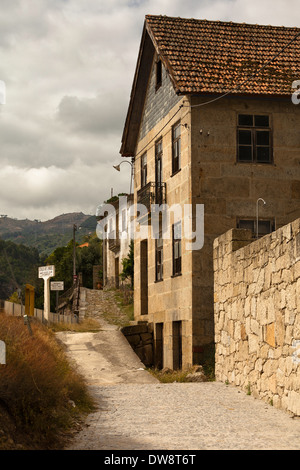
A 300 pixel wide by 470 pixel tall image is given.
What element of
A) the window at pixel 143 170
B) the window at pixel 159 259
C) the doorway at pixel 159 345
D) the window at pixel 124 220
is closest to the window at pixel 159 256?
A: the window at pixel 159 259

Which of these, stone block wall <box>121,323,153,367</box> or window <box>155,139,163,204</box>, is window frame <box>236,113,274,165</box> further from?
stone block wall <box>121,323,153,367</box>

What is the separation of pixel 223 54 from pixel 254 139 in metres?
2.97

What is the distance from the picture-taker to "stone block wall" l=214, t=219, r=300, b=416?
10.5 metres

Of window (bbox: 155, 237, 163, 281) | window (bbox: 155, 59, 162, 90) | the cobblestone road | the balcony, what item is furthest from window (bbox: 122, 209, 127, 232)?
the cobblestone road

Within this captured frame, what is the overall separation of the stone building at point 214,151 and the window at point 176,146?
0.10 feet

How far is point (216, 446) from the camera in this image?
7773mm

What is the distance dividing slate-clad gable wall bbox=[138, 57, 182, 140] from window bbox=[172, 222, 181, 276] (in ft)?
12.9

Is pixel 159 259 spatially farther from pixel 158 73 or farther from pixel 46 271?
pixel 158 73

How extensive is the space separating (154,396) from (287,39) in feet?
47.6

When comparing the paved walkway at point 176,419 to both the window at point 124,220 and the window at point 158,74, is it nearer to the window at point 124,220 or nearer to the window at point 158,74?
the window at point 158,74

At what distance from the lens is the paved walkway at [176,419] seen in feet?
26.1

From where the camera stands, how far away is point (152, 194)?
2302 cm

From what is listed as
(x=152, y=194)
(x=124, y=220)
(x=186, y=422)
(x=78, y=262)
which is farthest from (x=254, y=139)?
(x=78, y=262)
